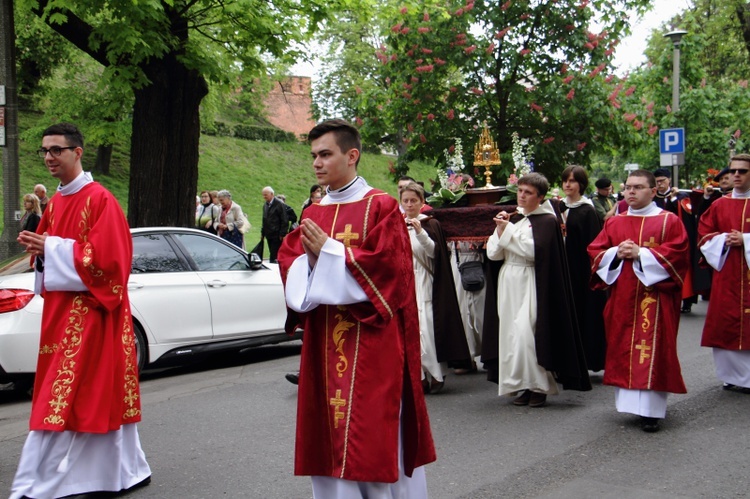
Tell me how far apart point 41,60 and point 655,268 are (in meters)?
28.2

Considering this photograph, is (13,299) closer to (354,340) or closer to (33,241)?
(33,241)

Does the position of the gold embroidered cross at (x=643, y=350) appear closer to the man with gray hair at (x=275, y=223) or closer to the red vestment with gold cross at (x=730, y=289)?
the red vestment with gold cross at (x=730, y=289)

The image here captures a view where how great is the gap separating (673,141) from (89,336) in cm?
1580

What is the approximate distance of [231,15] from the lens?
12.6 meters

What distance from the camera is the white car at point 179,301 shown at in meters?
7.78

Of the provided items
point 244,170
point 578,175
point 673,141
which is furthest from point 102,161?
point 578,175

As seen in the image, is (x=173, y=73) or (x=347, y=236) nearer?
(x=347, y=236)

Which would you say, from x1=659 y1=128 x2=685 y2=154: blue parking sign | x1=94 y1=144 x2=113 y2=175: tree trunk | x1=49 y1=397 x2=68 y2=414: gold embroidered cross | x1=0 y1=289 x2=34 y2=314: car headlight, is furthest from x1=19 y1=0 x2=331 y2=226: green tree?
x1=94 y1=144 x2=113 y2=175: tree trunk

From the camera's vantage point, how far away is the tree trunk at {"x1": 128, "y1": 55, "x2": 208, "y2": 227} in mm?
12445

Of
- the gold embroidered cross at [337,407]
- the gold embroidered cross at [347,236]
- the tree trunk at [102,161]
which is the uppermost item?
the tree trunk at [102,161]

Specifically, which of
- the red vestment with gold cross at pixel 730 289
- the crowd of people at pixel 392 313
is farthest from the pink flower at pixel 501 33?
the red vestment with gold cross at pixel 730 289

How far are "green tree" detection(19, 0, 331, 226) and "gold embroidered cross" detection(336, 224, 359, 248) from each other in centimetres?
826

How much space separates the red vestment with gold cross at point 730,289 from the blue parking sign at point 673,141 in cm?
1084

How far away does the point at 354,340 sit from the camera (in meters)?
4.10
